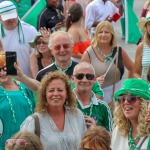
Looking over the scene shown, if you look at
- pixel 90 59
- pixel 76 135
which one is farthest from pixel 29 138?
pixel 90 59

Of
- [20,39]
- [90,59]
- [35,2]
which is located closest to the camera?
[90,59]

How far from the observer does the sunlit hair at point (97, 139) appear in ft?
16.9

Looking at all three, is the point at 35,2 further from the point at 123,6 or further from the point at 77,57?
the point at 123,6

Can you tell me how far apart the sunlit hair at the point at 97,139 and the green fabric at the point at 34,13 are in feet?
17.7

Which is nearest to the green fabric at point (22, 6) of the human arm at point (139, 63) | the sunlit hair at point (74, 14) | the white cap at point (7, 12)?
the sunlit hair at point (74, 14)

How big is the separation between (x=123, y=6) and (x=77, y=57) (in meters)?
5.76

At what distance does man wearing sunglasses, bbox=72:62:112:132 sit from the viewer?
6.39 meters

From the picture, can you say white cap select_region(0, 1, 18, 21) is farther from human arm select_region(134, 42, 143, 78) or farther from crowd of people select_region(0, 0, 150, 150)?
human arm select_region(134, 42, 143, 78)

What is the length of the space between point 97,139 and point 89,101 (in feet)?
4.20

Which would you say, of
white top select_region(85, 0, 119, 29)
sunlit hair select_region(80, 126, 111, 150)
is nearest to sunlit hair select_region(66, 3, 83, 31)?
white top select_region(85, 0, 119, 29)

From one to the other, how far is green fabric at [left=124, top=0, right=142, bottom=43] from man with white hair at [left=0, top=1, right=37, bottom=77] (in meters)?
5.20

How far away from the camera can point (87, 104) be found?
642 cm

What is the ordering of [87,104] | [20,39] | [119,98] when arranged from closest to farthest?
[119,98] < [87,104] < [20,39]

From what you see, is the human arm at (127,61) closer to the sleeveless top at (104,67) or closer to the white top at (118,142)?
the sleeveless top at (104,67)
